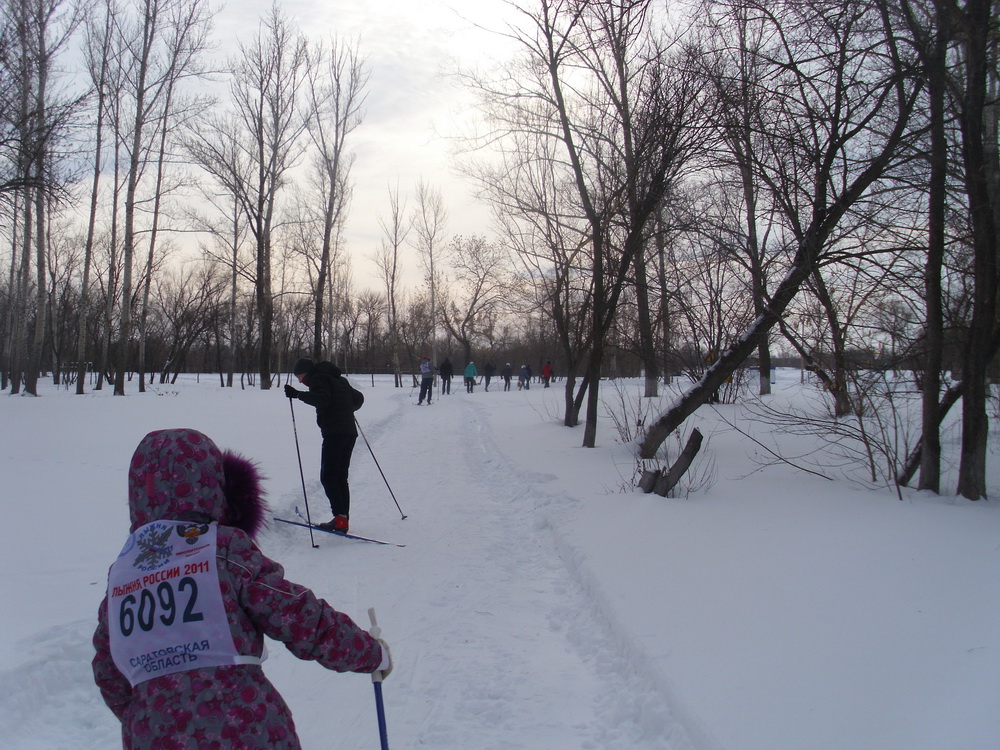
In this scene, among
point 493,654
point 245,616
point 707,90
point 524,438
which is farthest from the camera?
point 524,438

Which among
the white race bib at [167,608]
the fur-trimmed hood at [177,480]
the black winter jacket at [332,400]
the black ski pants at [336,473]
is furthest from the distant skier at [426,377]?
the white race bib at [167,608]

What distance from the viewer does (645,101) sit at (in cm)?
1008

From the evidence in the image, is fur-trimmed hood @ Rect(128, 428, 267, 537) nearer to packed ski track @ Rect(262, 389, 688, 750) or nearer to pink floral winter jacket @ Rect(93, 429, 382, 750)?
pink floral winter jacket @ Rect(93, 429, 382, 750)

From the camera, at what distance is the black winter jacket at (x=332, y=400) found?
732 centimetres

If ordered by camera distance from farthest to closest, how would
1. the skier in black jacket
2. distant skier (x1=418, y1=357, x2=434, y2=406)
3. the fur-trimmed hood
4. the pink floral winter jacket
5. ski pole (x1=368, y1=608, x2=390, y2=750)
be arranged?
distant skier (x1=418, y1=357, x2=434, y2=406) → the skier in black jacket → ski pole (x1=368, y1=608, x2=390, y2=750) → the fur-trimmed hood → the pink floral winter jacket

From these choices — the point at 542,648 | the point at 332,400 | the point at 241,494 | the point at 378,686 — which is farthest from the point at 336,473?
the point at 241,494

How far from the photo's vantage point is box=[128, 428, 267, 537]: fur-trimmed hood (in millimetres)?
1944

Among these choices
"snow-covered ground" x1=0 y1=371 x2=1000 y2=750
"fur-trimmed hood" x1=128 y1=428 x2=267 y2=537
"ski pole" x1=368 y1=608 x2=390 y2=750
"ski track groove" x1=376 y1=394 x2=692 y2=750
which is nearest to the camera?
"fur-trimmed hood" x1=128 y1=428 x2=267 y2=537

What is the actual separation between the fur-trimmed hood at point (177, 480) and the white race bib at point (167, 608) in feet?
0.22

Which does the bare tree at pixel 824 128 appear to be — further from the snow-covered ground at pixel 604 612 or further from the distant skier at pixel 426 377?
the distant skier at pixel 426 377

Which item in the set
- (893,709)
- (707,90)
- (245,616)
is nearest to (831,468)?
(707,90)

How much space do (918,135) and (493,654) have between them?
7.53m

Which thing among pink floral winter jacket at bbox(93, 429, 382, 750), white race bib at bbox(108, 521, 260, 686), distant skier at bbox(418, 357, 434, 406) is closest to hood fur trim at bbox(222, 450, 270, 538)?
pink floral winter jacket at bbox(93, 429, 382, 750)

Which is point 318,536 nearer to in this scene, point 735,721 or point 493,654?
point 493,654
